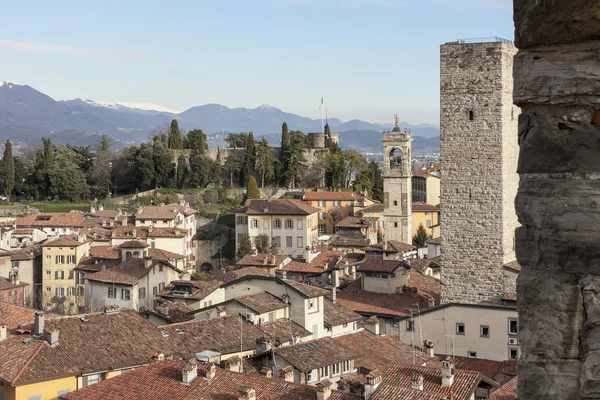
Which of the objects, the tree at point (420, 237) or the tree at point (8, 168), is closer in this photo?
the tree at point (420, 237)

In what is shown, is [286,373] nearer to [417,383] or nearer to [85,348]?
[417,383]

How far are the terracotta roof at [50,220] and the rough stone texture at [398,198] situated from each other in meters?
17.4

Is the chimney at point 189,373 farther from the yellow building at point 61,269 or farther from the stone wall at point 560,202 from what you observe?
the yellow building at point 61,269

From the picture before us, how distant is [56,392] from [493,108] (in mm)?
12271

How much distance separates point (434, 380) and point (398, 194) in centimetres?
3318

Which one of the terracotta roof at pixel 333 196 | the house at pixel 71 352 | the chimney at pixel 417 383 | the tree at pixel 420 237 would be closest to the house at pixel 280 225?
the terracotta roof at pixel 333 196

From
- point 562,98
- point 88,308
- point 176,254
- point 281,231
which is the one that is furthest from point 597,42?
point 281,231

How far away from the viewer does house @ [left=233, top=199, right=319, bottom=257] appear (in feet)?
165

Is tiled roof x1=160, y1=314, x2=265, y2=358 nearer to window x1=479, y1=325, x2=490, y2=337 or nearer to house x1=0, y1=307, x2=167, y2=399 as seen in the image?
A: house x1=0, y1=307, x2=167, y2=399

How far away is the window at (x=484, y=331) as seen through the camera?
22641mm

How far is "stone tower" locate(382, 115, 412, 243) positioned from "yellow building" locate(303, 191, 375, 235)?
5.64m

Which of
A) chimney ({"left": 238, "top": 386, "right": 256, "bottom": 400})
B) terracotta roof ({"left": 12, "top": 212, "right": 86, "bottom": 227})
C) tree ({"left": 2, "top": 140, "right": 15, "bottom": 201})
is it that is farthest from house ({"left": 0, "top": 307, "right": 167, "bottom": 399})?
tree ({"left": 2, "top": 140, "right": 15, "bottom": 201})

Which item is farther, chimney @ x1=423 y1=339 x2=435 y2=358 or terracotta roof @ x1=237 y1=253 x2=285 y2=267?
terracotta roof @ x1=237 y1=253 x2=285 y2=267

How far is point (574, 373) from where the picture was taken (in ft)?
7.97
